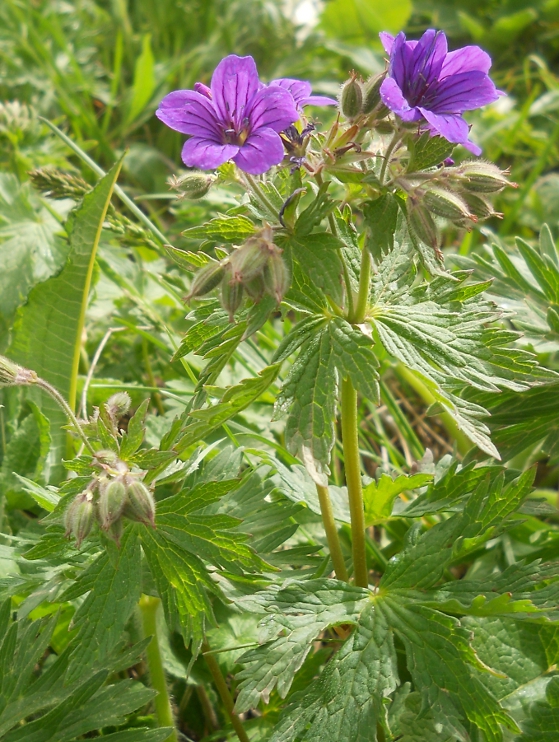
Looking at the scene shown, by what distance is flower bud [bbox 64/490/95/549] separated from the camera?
57.2 inches

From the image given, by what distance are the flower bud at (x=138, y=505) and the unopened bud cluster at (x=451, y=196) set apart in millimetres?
733

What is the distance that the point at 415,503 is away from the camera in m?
1.88

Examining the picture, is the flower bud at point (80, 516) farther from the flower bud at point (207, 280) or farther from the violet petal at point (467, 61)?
the violet petal at point (467, 61)

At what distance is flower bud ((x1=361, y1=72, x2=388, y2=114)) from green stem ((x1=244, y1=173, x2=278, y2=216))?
0.26m

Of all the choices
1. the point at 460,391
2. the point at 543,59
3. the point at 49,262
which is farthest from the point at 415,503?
the point at 543,59

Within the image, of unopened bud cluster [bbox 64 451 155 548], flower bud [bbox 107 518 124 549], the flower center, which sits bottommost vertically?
flower bud [bbox 107 518 124 549]

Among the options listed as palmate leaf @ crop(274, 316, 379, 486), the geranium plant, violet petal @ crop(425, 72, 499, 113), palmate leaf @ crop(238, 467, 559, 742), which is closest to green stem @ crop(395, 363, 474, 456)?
the geranium plant

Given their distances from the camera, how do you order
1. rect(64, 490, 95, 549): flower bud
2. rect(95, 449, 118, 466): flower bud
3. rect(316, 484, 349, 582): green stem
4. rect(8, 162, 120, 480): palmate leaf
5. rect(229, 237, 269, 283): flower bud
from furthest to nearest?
rect(8, 162, 120, 480): palmate leaf → rect(316, 484, 349, 582): green stem → rect(95, 449, 118, 466): flower bud → rect(64, 490, 95, 549): flower bud → rect(229, 237, 269, 283): flower bud

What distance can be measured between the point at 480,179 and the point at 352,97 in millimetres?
304

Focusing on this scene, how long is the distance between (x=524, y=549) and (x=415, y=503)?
596mm

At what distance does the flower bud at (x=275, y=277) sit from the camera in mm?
1360

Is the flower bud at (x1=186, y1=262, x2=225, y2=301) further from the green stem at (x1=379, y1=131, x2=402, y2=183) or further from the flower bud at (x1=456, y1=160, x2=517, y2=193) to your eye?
the flower bud at (x1=456, y1=160, x2=517, y2=193)

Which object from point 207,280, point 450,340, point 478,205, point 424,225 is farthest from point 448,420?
point 207,280

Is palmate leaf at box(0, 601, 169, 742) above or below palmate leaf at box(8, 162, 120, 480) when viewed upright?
below
